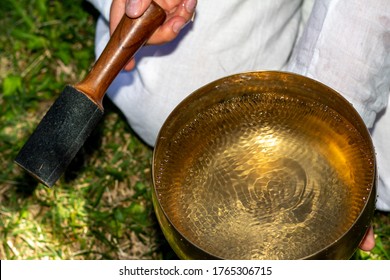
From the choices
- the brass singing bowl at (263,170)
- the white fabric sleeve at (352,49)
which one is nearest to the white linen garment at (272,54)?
the white fabric sleeve at (352,49)

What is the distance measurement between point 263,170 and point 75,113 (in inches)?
12.1

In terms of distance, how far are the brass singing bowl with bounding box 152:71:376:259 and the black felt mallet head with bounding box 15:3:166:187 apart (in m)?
0.13

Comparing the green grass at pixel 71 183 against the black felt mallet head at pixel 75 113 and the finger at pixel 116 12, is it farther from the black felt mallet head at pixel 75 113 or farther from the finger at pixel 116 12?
the black felt mallet head at pixel 75 113

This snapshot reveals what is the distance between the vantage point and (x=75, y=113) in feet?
→ 3.77

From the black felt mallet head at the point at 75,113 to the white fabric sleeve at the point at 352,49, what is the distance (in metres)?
0.37

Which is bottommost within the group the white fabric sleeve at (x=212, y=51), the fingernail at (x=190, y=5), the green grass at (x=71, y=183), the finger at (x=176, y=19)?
the green grass at (x=71, y=183)

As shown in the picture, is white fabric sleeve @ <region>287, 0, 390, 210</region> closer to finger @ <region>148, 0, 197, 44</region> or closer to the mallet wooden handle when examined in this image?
finger @ <region>148, 0, 197, 44</region>

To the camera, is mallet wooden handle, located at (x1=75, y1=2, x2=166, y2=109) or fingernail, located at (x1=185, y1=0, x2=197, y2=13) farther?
fingernail, located at (x1=185, y1=0, x2=197, y2=13)

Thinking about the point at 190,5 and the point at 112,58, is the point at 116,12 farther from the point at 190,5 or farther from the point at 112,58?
the point at 112,58

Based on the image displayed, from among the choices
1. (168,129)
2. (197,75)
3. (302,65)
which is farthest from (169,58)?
(168,129)

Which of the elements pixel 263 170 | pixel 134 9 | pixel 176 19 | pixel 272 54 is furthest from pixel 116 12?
pixel 263 170

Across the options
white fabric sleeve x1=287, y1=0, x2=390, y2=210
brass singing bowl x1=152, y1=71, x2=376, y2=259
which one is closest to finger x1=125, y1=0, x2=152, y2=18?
brass singing bowl x1=152, y1=71, x2=376, y2=259

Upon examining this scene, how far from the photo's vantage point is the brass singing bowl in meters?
1.07

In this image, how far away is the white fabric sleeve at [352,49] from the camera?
1.38m
